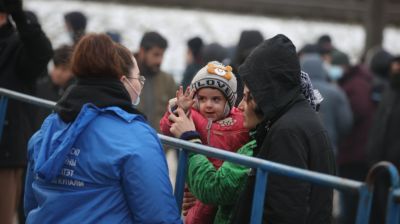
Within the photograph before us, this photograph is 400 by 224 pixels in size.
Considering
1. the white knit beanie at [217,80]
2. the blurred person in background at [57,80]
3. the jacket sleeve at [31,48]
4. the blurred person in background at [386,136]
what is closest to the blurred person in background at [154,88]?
the blurred person in background at [57,80]

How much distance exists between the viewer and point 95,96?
11.0ft

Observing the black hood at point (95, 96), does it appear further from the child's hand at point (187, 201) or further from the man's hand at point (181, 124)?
the child's hand at point (187, 201)

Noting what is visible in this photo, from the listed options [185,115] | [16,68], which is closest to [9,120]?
[16,68]

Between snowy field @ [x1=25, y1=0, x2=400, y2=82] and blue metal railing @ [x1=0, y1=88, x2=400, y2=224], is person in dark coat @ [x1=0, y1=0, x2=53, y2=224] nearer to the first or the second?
blue metal railing @ [x1=0, y1=88, x2=400, y2=224]

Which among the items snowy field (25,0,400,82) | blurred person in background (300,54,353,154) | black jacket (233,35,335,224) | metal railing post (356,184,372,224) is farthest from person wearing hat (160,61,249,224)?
snowy field (25,0,400,82)

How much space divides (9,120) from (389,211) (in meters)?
3.19

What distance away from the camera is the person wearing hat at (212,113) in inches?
150

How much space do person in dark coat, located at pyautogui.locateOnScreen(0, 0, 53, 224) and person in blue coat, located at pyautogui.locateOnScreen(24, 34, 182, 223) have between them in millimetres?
1762

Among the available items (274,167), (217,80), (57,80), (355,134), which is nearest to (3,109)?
(57,80)

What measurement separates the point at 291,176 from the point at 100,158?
0.73 meters

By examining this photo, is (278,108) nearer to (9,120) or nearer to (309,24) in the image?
(9,120)

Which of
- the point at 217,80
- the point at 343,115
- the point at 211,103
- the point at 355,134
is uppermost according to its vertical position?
the point at 217,80

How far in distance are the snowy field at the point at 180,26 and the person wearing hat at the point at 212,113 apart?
9556mm

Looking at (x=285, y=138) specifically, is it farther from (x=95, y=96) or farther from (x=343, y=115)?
(x=343, y=115)
